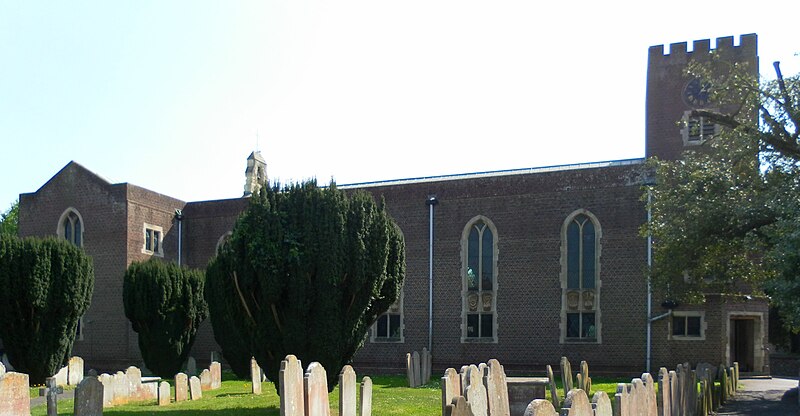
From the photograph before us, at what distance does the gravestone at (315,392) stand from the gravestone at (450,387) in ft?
7.49

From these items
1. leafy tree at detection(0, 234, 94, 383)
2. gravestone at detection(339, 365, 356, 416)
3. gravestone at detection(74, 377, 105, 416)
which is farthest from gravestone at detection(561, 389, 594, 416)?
leafy tree at detection(0, 234, 94, 383)

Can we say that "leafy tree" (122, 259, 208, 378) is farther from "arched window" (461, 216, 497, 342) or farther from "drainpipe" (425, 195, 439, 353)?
"arched window" (461, 216, 497, 342)

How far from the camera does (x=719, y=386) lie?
20219 millimetres

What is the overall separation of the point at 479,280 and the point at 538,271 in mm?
2302

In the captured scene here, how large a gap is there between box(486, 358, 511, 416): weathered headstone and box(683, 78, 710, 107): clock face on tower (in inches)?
784

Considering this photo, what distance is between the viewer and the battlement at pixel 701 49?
1224 inches

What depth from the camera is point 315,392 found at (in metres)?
11.2

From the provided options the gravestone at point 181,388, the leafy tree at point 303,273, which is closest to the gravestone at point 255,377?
the gravestone at point 181,388

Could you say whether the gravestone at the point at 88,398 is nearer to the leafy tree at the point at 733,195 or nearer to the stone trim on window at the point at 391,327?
the leafy tree at the point at 733,195

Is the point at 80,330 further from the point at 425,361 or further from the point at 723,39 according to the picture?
the point at 723,39

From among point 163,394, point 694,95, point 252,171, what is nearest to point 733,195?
point 694,95

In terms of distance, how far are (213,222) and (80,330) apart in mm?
7287

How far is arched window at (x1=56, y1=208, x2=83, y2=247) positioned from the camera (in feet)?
118

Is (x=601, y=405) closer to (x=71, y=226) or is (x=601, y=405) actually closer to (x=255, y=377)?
(x=255, y=377)
